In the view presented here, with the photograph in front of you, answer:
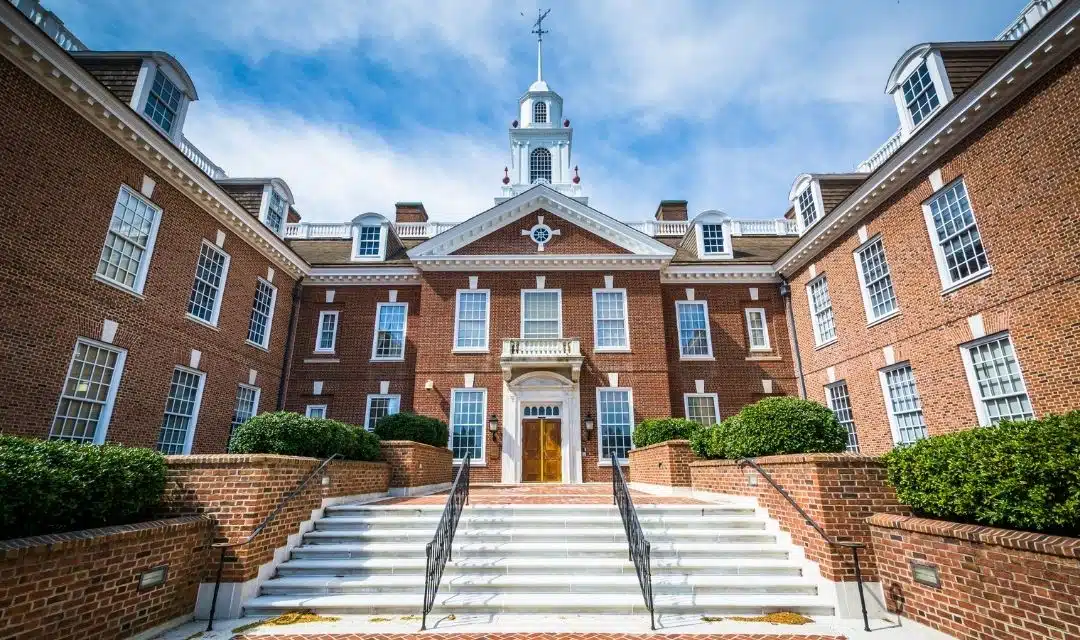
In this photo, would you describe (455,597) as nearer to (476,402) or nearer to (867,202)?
(476,402)

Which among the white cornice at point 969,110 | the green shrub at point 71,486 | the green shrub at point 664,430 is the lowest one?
the green shrub at point 71,486

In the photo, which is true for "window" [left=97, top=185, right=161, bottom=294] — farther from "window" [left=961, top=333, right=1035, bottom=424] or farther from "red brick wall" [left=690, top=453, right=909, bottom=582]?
"window" [left=961, top=333, right=1035, bottom=424]

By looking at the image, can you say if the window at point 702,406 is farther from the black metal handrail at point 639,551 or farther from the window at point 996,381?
the black metal handrail at point 639,551

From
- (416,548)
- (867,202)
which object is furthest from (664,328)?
(416,548)

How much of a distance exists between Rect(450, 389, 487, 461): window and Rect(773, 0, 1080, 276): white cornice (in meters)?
13.0

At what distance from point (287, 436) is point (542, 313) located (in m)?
11.0

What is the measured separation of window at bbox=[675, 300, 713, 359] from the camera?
18797 millimetres

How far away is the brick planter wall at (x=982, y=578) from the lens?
4266 mm

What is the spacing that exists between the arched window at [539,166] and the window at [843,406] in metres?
20.8

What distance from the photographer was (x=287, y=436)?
8539mm

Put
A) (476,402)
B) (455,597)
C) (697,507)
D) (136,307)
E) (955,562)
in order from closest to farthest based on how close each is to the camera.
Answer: (955,562)
(455,597)
(697,507)
(136,307)
(476,402)

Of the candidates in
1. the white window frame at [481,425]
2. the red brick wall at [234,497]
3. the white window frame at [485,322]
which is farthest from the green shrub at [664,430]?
the red brick wall at [234,497]

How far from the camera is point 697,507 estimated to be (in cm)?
842

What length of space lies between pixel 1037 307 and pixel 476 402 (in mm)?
14654
